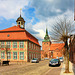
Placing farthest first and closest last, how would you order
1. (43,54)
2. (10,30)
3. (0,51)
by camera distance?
(43,54), (10,30), (0,51)

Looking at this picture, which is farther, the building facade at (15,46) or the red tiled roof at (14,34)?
the red tiled roof at (14,34)

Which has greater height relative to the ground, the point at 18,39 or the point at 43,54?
the point at 18,39

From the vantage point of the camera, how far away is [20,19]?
46281mm

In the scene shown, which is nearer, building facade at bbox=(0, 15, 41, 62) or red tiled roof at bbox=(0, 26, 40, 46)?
building facade at bbox=(0, 15, 41, 62)

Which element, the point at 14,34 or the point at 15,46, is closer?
the point at 15,46

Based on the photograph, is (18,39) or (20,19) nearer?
(18,39)

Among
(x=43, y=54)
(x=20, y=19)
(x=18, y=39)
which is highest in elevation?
(x=20, y=19)

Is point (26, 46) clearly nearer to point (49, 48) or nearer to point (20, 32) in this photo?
point (20, 32)

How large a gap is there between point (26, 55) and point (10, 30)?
9660 millimetres

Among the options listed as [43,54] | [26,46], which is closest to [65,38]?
[26,46]

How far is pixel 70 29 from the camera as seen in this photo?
1416cm

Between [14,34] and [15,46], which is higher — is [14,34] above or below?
above

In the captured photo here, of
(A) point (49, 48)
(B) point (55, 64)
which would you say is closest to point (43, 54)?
(A) point (49, 48)

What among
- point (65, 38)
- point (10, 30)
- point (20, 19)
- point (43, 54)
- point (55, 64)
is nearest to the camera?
point (65, 38)
